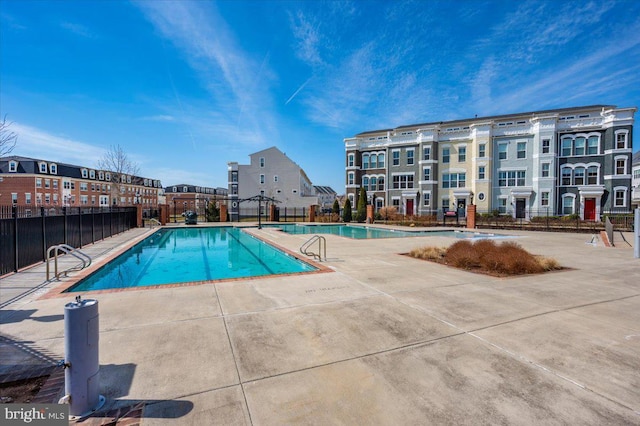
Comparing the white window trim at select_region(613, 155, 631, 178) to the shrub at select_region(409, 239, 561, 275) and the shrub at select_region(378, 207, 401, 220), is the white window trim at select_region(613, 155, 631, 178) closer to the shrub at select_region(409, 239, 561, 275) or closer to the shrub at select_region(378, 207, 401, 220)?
the shrub at select_region(378, 207, 401, 220)

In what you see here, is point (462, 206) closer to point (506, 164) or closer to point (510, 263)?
point (506, 164)

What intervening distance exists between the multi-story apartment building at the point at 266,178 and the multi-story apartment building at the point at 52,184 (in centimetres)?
1501

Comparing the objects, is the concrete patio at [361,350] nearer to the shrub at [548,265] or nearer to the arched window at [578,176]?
the shrub at [548,265]

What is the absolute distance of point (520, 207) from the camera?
116ft

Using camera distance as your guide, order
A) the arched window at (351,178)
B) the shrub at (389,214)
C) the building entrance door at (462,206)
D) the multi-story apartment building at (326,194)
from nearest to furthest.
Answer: the shrub at (389,214) → the building entrance door at (462,206) → the arched window at (351,178) → the multi-story apartment building at (326,194)

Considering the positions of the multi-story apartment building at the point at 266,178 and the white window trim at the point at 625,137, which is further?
the multi-story apartment building at the point at 266,178

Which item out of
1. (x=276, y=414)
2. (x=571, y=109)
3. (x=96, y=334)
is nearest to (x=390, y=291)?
(x=276, y=414)

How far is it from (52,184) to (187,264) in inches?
2265

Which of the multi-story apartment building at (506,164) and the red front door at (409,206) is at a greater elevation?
the multi-story apartment building at (506,164)

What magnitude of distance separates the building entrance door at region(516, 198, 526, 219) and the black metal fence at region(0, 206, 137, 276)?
4008cm

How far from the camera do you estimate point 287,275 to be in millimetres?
8320

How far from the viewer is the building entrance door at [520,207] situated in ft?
115

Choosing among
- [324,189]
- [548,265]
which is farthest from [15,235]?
[324,189]

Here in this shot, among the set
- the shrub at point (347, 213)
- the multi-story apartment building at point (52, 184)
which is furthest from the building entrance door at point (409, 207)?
the multi-story apartment building at point (52, 184)
